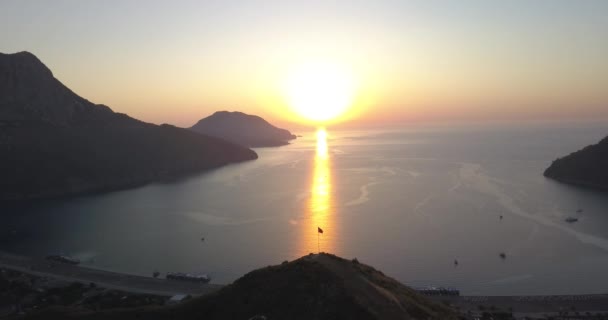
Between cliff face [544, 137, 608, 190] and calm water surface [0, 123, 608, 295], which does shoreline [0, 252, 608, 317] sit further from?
cliff face [544, 137, 608, 190]

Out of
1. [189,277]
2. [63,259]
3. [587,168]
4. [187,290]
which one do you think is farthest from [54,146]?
[587,168]

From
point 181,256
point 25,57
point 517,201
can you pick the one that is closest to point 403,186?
point 517,201

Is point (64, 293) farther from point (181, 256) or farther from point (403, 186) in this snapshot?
point (403, 186)

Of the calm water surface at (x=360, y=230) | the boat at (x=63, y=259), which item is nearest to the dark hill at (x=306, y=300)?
the calm water surface at (x=360, y=230)

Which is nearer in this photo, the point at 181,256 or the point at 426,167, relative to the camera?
the point at 181,256

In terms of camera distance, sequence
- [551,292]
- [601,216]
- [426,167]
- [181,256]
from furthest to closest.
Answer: [426,167]
[601,216]
[181,256]
[551,292]

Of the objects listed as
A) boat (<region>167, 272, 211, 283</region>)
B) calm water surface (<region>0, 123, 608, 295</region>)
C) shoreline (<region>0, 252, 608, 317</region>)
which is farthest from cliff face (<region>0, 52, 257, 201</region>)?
boat (<region>167, 272, 211, 283</region>)

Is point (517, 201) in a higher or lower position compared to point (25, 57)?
lower

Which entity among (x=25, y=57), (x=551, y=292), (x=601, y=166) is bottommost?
(x=551, y=292)
